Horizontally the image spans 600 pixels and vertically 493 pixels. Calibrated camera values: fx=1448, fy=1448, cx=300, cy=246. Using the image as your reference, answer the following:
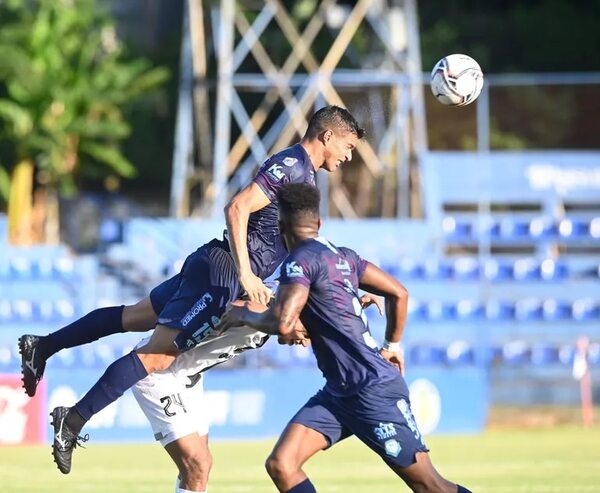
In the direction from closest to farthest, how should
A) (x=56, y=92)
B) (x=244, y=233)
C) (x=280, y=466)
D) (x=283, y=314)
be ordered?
(x=283, y=314) → (x=280, y=466) → (x=244, y=233) → (x=56, y=92)

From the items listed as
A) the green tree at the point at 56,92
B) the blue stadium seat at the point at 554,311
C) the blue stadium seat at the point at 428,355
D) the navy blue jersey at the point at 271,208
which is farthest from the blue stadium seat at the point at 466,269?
the navy blue jersey at the point at 271,208

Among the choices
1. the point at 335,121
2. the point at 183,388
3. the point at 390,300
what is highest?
the point at 335,121

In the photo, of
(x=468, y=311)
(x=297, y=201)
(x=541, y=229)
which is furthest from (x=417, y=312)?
(x=297, y=201)

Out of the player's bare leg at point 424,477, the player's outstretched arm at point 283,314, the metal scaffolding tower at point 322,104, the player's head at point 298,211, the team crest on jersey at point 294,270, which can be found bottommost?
the player's bare leg at point 424,477

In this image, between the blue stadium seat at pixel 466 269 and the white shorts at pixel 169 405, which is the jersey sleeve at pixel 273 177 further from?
the blue stadium seat at pixel 466 269

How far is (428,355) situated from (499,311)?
177 centimetres

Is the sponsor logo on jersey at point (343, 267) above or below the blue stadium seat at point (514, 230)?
below

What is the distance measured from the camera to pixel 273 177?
8.78m

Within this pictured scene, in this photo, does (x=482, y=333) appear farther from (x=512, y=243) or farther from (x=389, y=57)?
(x=389, y=57)

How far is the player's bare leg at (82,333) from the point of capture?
9344 mm

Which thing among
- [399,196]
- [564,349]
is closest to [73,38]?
[399,196]

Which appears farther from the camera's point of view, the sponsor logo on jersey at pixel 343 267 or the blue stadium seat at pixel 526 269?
the blue stadium seat at pixel 526 269

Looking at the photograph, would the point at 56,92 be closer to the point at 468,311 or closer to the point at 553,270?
the point at 468,311

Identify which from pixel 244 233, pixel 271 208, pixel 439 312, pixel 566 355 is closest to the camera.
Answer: pixel 244 233
